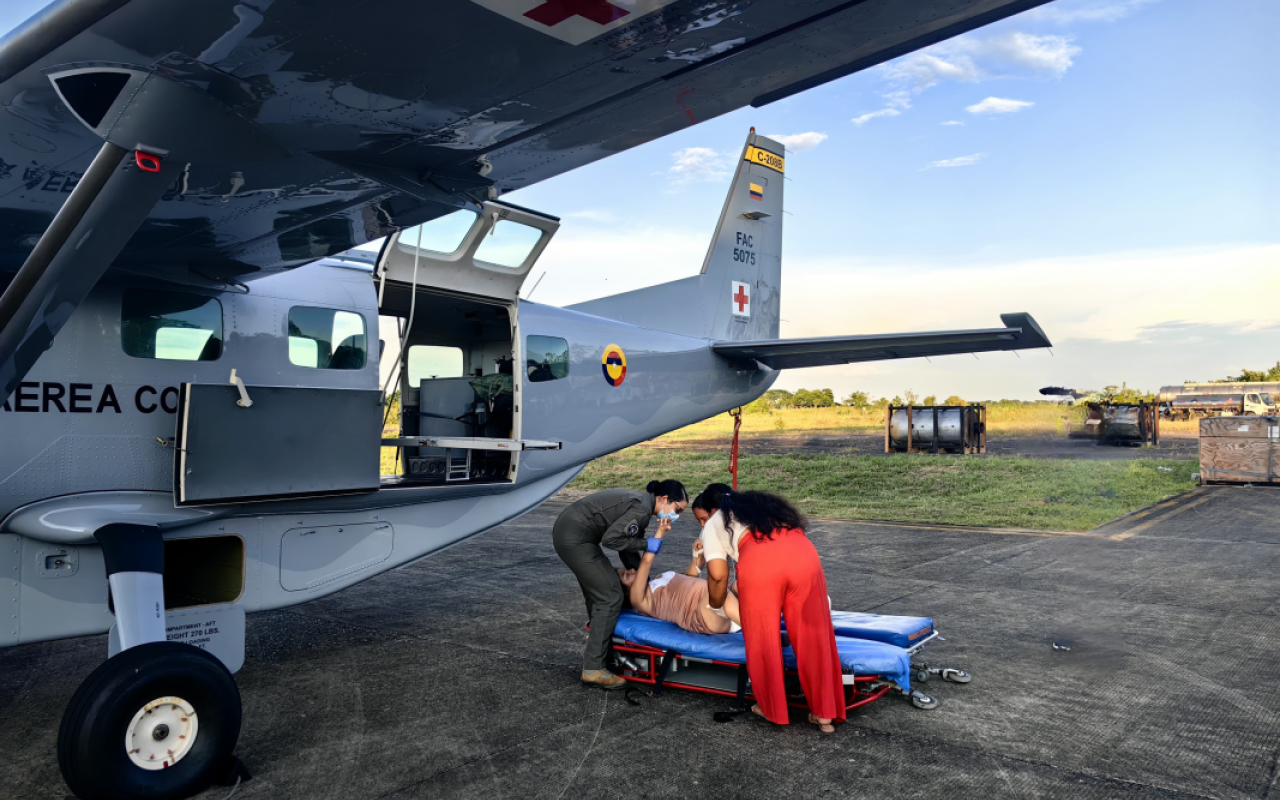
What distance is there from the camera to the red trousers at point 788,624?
4.49 m

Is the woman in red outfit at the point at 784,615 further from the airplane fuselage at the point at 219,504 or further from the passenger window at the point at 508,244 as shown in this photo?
the passenger window at the point at 508,244

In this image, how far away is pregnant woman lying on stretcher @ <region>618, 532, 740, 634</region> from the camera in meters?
5.20

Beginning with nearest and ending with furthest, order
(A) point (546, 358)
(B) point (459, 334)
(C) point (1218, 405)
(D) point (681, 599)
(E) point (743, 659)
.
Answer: (E) point (743, 659) → (D) point (681, 599) → (A) point (546, 358) → (B) point (459, 334) → (C) point (1218, 405)

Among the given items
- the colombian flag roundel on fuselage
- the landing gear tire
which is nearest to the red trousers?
the landing gear tire

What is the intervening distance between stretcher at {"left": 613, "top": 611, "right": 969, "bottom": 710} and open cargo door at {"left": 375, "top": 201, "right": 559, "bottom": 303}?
3.06 metres

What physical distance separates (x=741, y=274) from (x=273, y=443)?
7.41 meters

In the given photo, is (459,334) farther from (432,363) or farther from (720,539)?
(720,539)

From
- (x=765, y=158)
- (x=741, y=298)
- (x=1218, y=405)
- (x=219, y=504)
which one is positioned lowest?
(x=219, y=504)

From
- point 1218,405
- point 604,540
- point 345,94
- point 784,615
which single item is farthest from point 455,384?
point 1218,405

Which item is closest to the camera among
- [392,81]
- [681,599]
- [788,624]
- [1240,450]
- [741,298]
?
[392,81]

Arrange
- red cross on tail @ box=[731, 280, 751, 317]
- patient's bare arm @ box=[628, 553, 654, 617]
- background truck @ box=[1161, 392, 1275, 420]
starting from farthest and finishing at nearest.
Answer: background truck @ box=[1161, 392, 1275, 420] < red cross on tail @ box=[731, 280, 751, 317] < patient's bare arm @ box=[628, 553, 654, 617]

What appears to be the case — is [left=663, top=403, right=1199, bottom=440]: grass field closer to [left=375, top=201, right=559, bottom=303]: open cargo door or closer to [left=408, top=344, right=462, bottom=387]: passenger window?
[left=408, top=344, right=462, bottom=387]: passenger window

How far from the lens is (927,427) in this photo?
83.8ft

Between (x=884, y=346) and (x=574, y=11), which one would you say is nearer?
(x=574, y=11)
